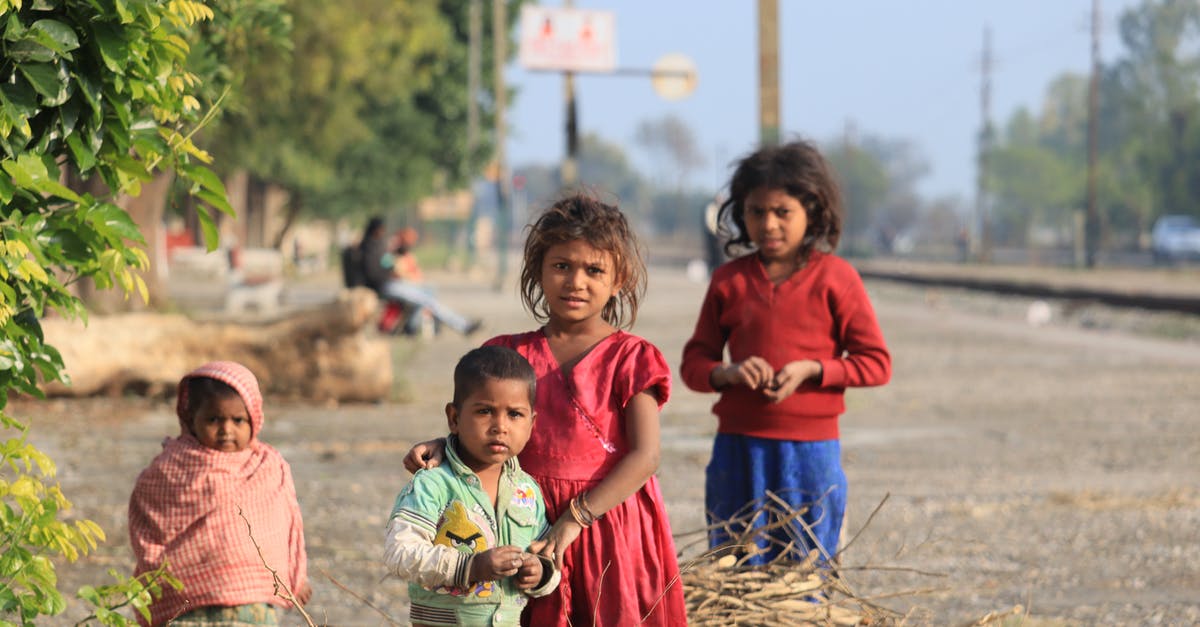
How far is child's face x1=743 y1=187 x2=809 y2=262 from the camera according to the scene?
16.0ft

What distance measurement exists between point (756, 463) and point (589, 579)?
4.55 ft

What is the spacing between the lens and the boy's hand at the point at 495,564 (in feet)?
10.5

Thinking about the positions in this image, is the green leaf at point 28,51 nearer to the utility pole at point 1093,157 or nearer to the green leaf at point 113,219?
the green leaf at point 113,219

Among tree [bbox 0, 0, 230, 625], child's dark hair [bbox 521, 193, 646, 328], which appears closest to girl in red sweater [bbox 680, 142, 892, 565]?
child's dark hair [bbox 521, 193, 646, 328]

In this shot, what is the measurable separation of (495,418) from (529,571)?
0.32m

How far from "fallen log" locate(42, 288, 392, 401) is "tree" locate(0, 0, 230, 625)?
902cm

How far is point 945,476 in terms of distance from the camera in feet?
32.0

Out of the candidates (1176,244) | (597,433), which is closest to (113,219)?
(597,433)

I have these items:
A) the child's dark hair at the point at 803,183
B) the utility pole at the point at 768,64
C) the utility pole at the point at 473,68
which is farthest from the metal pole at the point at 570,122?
the utility pole at the point at 473,68

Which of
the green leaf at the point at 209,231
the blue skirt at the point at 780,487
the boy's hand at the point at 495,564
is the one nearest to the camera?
the boy's hand at the point at 495,564

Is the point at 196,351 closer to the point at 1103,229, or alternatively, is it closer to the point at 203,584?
the point at 203,584

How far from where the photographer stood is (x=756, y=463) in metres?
4.84

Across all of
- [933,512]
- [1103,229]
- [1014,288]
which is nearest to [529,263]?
[933,512]

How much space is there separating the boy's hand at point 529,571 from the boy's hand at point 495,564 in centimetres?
4
